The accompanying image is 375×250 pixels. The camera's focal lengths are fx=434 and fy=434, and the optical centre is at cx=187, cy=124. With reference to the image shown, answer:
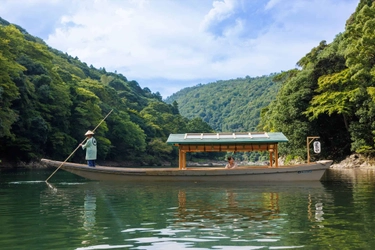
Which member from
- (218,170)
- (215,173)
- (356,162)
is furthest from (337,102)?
(215,173)

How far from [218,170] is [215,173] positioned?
8.9 inches

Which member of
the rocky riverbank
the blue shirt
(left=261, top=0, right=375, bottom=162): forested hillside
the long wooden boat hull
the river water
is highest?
(left=261, top=0, right=375, bottom=162): forested hillside

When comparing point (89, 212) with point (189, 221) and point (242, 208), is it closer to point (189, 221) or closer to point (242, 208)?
point (189, 221)

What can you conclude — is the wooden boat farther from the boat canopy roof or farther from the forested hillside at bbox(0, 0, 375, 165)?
the forested hillside at bbox(0, 0, 375, 165)

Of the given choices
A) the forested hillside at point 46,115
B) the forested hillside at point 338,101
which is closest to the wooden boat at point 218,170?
the forested hillside at point 338,101

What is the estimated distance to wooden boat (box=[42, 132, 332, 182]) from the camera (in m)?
21.6

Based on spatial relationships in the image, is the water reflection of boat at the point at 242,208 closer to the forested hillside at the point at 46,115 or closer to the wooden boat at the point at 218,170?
the wooden boat at the point at 218,170

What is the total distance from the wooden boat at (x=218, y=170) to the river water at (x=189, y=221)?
21.0 feet

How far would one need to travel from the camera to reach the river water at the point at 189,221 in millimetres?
7445

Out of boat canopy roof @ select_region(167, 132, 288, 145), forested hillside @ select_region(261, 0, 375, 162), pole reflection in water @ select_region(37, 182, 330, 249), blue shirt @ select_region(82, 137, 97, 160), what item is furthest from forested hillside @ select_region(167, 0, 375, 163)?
pole reflection in water @ select_region(37, 182, 330, 249)

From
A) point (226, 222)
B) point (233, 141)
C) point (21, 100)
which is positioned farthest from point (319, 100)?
point (226, 222)

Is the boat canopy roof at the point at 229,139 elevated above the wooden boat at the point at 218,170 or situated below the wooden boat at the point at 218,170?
above

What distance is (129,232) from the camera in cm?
852

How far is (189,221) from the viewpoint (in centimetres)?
968
